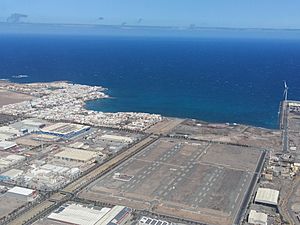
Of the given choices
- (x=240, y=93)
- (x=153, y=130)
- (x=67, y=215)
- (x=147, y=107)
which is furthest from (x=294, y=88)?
(x=67, y=215)

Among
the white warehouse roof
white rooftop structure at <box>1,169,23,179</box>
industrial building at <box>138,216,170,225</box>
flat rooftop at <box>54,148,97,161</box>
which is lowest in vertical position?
industrial building at <box>138,216,170,225</box>

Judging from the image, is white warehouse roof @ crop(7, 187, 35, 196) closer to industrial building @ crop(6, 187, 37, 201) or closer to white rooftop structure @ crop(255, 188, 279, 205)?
industrial building @ crop(6, 187, 37, 201)

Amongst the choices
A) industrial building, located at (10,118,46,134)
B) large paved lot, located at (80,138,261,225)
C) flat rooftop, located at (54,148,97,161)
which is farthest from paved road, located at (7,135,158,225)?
industrial building, located at (10,118,46,134)

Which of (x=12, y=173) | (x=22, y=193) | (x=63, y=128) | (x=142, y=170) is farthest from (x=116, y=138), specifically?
(x=22, y=193)

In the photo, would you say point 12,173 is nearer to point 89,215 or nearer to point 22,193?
point 22,193

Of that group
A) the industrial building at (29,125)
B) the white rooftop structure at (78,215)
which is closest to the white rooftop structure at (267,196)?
the white rooftop structure at (78,215)
